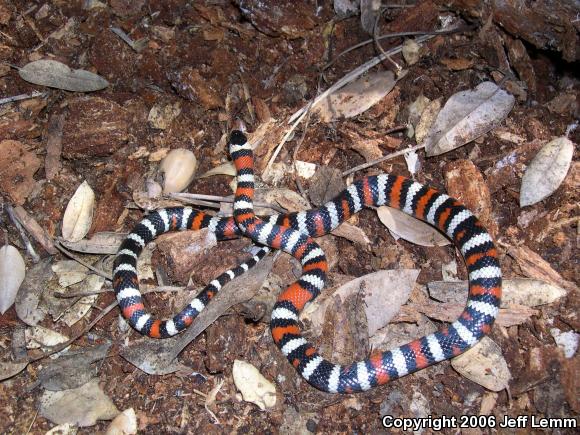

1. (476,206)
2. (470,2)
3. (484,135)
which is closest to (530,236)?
(476,206)

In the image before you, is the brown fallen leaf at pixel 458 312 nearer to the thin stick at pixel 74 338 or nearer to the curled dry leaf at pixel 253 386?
the curled dry leaf at pixel 253 386

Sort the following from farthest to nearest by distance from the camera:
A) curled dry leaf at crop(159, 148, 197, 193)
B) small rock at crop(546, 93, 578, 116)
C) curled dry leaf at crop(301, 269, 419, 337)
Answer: curled dry leaf at crop(159, 148, 197, 193) → small rock at crop(546, 93, 578, 116) → curled dry leaf at crop(301, 269, 419, 337)

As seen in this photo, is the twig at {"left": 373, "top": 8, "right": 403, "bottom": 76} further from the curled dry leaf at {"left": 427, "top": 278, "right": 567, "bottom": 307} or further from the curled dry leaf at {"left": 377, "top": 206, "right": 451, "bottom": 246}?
the curled dry leaf at {"left": 427, "top": 278, "right": 567, "bottom": 307}

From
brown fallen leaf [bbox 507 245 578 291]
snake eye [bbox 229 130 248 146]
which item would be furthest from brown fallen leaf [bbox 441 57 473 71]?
snake eye [bbox 229 130 248 146]

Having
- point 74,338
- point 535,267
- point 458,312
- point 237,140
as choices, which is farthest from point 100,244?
point 535,267

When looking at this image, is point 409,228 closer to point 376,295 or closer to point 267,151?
point 376,295

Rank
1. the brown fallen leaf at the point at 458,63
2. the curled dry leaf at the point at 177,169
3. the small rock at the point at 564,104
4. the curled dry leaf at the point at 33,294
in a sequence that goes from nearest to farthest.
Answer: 1. the curled dry leaf at the point at 33,294
2. the small rock at the point at 564,104
3. the curled dry leaf at the point at 177,169
4. the brown fallen leaf at the point at 458,63

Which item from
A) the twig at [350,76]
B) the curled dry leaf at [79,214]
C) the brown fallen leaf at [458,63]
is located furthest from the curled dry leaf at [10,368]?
the brown fallen leaf at [458,63]
